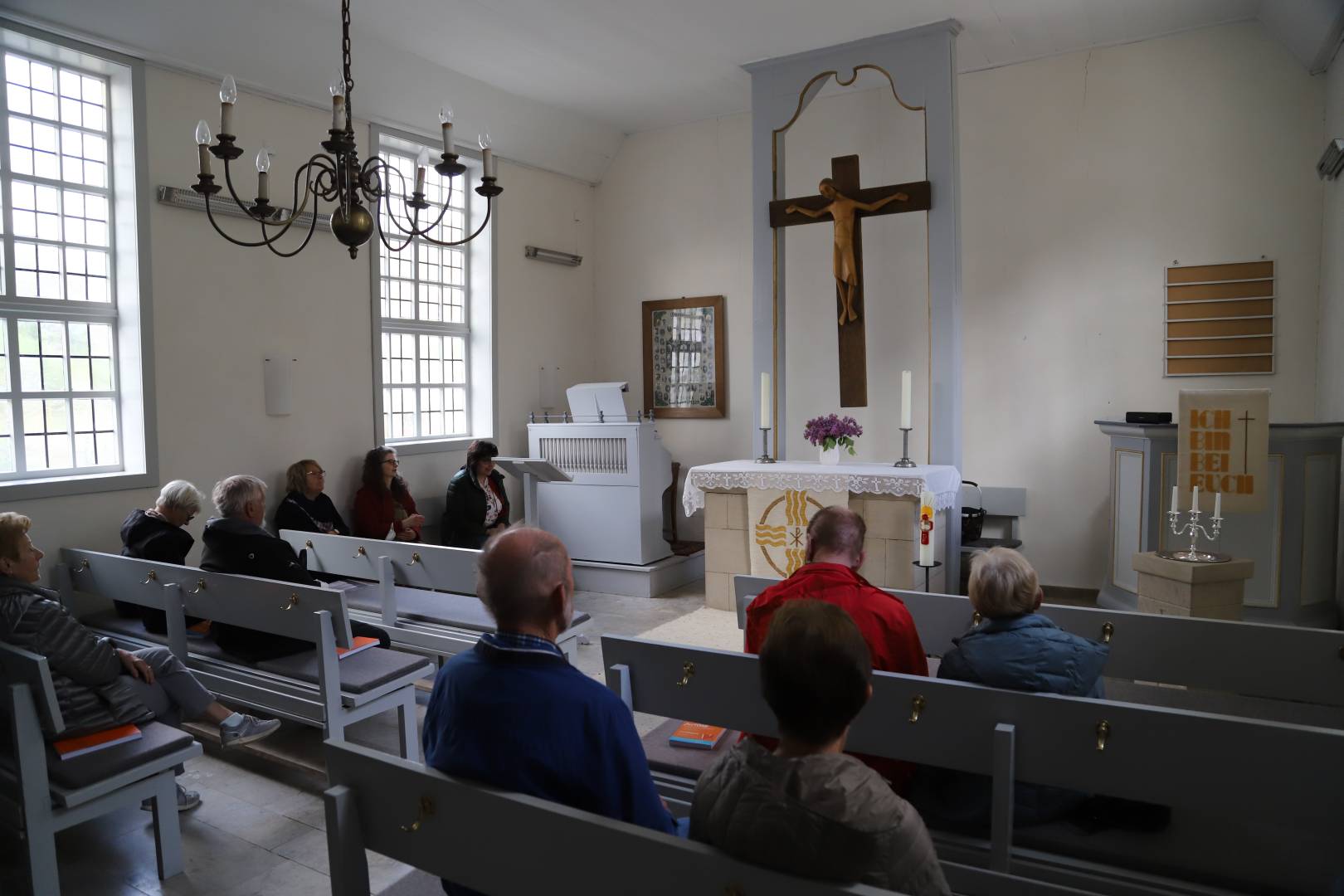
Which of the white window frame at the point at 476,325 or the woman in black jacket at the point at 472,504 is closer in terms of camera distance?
the woman in black jacket at the point at 472,504

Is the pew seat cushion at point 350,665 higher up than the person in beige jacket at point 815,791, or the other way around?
the person in beige jacket at point 815,791

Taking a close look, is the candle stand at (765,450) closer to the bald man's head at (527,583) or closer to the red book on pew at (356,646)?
the red book on pew at (356,646)

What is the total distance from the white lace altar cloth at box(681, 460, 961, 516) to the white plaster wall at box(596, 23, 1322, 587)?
1202mm

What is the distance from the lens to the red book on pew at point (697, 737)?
7.78 feet

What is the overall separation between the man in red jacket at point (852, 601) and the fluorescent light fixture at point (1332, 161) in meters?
4.23

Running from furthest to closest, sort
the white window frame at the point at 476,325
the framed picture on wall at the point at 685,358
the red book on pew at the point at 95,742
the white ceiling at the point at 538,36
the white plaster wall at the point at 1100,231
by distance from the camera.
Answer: the framed picture on wall at the point at 685,358
the white window frame at the point at 476,325
the white plaster wall at the point at 1100,231
the white ceiling at the point at 538,36
the red book on pew at the point at 95,742

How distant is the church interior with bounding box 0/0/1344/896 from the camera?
1660 mm

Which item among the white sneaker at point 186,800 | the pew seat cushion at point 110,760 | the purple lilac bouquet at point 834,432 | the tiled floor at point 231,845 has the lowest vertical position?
the tiled floor at point 231,845

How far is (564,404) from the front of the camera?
25.3 ft

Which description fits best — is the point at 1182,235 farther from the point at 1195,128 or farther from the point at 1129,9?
the point at 1129,9

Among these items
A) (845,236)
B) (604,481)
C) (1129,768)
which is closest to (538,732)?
(1129,768)

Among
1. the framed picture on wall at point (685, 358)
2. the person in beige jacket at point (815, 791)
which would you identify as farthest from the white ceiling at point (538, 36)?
the person in beige jacket at point (815, 791)

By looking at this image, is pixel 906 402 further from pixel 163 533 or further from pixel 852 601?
pixel 163 533

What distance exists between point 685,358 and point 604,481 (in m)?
1.66
